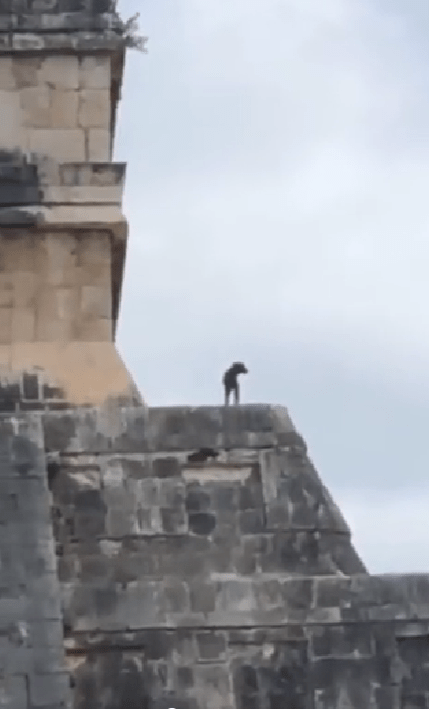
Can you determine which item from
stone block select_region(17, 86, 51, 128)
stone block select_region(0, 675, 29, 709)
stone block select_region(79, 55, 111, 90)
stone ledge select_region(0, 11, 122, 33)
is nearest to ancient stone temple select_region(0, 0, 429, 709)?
stone block select_region(0, 675, 29, 709)

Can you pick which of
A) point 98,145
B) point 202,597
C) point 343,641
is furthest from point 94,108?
point 343,641

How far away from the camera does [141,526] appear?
10.3 metres

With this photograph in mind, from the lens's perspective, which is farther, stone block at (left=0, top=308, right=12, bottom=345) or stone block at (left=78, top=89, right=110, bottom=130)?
stone block at (left=78, top=89, right=110, bottom=130)

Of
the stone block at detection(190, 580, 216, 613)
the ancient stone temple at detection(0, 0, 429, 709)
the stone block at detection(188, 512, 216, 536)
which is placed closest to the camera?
the ancient stone temple at detection(0, 0, 429, 709)

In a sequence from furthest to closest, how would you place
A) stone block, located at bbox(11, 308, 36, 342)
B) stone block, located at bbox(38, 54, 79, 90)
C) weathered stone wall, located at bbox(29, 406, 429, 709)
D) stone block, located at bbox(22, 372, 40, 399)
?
stone block, located at bbox(38, 54, 79, 90)
stone block, located at bbox(11, 308, 36, 342)
stone block, located at bbox(22, 372, 40, 399)
weathered stone wall, located at bbox(29, 406, 429, 709)

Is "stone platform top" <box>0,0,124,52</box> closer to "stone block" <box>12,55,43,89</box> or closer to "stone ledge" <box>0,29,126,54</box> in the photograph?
"stone ledge" <box>0,29,126,54</box>

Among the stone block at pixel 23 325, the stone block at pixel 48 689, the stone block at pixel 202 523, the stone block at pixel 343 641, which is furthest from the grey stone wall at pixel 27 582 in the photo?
the stone block at pixel 23 325

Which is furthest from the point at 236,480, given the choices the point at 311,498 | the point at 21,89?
the point at 21,89

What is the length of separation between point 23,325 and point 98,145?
72.6 inches

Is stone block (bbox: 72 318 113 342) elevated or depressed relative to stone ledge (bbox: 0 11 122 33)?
depressed

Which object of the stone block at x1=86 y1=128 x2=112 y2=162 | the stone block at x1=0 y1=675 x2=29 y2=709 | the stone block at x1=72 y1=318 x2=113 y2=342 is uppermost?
the stone block at x1=86 y1=128 x2=112 y2=162

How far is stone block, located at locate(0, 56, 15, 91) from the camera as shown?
13156 mm

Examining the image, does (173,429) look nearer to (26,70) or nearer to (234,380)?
(234,380)

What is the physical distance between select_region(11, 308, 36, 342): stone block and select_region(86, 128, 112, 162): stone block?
1.56 meters
